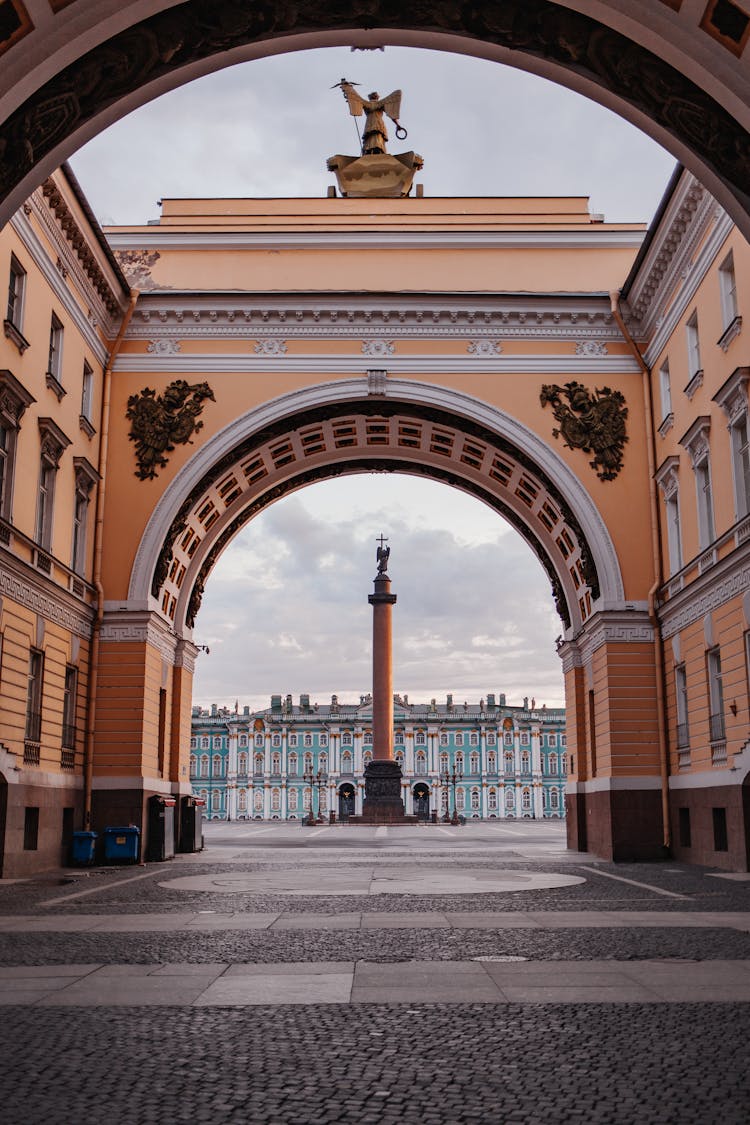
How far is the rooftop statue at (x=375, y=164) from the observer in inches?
1398

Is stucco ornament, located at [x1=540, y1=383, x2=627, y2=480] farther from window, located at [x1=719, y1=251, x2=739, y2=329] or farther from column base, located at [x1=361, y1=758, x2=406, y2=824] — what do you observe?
column base, located at [x1=361, y1=758, x2=406, y2=824]

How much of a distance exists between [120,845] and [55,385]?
11127 mm

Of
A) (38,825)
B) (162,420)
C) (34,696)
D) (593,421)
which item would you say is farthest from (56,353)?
(593,421)

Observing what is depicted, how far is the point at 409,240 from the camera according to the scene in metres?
32.7

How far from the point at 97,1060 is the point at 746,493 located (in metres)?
19.3

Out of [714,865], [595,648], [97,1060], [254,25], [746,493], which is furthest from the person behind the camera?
[595,648]

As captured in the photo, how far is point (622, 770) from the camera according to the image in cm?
2872

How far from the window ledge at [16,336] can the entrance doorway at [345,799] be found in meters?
115

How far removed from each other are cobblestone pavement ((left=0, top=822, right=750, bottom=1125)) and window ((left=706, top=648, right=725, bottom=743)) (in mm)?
10410

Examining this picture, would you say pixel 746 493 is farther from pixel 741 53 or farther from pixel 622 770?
pixel 741 53

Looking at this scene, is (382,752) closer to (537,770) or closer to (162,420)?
(162,420)

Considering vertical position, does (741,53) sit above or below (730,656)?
above

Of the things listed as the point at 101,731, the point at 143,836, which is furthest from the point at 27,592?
the point at 143,836

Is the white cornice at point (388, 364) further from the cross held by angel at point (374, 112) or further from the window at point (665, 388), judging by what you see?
the cross held by angel at point (374, 112)
